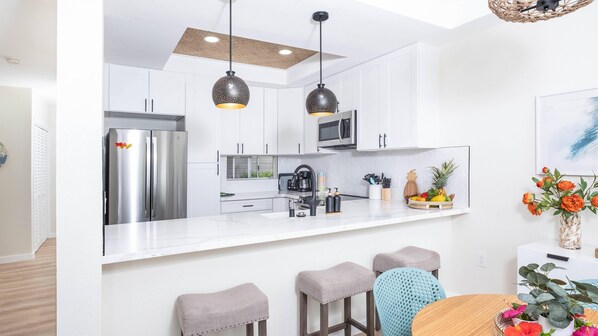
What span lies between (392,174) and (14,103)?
203 inches

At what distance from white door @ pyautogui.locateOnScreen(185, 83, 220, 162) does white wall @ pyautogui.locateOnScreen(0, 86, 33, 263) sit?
2682 millimetres

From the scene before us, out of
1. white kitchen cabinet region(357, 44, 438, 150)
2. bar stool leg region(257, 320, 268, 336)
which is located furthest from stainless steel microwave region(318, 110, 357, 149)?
bar stool leg region(257, 320, 268, 336)

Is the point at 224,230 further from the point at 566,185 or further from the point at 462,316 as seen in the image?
the point at 566,185

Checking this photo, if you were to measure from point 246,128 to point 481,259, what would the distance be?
300 cm

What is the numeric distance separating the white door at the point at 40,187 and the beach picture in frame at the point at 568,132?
6.12 meters

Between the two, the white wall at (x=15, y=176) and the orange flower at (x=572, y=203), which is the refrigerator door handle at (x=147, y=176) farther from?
the orange flower at (x=572, y=203)

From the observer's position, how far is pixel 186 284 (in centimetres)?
192

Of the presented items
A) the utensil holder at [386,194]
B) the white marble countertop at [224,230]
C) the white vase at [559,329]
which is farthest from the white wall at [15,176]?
the white vase at [559,329]

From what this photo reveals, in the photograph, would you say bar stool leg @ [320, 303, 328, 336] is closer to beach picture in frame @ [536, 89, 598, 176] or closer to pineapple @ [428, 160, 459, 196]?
pineapple @ [428, 160, 459, 196]

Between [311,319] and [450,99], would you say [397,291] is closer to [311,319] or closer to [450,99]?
[311,319]

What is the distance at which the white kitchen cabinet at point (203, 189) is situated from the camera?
3994mm

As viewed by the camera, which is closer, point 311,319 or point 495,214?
point 311,319

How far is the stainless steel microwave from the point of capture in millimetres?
3686

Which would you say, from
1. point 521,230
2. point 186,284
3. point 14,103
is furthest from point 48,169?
point 521,230
